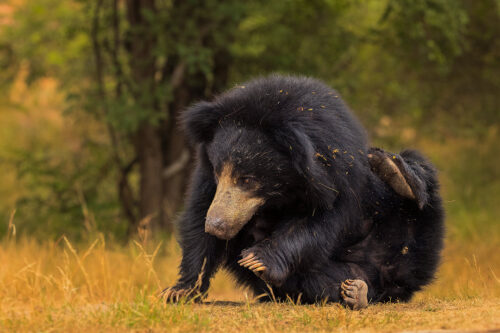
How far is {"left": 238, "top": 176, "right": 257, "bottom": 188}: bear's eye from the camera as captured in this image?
370 centimetres

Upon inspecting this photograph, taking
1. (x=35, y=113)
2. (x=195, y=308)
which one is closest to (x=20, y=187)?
(x=35, y=113)

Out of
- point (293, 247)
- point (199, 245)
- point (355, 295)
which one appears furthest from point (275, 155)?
point (355, 295)

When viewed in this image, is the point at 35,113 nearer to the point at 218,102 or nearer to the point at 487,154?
the point at 487,154

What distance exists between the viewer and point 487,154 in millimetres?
10695

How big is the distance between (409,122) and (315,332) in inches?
334

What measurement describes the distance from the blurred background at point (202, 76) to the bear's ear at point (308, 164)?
403 centimetres

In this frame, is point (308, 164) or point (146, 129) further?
point (146, 129)

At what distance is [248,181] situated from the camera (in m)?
3.71

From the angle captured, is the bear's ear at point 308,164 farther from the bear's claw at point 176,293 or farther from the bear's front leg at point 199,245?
the bear's claw at point 176,293

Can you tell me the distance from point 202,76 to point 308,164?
5.72m

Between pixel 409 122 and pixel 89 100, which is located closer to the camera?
pixel 89 100

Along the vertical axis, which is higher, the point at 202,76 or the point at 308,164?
the point at 308,164

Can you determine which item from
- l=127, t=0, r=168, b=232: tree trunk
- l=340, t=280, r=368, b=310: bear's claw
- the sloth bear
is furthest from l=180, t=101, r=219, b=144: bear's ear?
l=127, t=0, r=168, b=232: tree trunk

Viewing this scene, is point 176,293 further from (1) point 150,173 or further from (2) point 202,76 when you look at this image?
(2) point 202,76
